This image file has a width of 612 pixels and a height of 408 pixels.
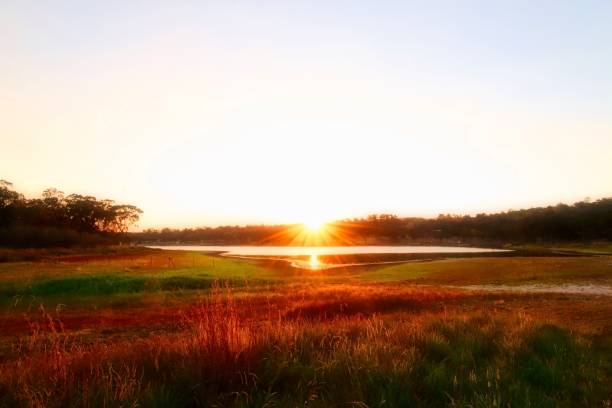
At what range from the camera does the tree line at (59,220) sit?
76.6 meters

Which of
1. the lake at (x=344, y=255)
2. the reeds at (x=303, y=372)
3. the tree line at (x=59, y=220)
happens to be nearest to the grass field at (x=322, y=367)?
the reeds at (x=303, y=372)

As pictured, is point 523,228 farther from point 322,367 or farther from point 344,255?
point 322,367

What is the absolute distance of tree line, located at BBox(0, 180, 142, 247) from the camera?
76625 mm

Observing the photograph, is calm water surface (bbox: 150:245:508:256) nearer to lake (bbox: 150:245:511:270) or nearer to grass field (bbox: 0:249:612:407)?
lake (bbox: 150:245:511:270)

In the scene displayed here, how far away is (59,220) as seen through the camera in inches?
4092

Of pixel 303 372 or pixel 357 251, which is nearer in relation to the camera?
pixel 303 372

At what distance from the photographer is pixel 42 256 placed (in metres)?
58.1

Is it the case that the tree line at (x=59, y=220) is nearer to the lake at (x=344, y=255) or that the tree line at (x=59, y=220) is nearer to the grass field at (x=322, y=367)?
the lake at (x=344, y=255)

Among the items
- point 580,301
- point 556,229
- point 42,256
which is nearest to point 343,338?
point 580,301

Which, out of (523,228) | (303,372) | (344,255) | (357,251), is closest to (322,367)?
(303,372)

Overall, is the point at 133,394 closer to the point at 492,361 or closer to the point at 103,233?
the point at 492,361

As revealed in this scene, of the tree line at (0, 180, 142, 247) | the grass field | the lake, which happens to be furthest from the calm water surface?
the grass field

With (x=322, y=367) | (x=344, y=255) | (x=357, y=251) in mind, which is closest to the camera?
(x=322, y=367)

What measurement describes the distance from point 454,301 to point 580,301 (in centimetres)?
567
